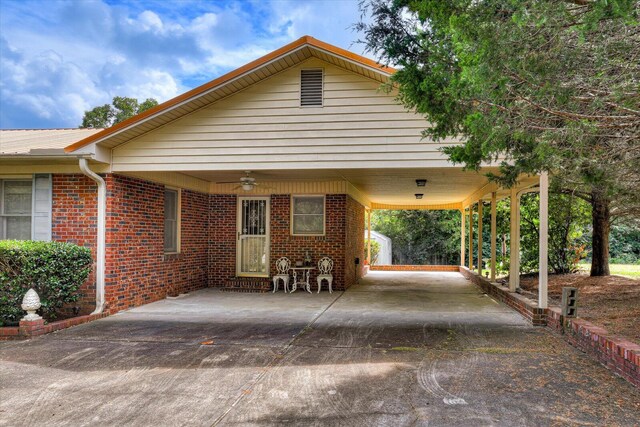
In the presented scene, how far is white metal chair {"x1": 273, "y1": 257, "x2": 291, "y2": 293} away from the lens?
35.6 ft

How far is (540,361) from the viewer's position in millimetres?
5016

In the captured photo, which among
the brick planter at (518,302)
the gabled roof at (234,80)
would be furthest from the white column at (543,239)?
the gabled roof at (234,80)

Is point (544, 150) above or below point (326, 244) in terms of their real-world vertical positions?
above

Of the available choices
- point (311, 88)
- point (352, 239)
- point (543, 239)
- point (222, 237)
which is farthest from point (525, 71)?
point (352, 239)

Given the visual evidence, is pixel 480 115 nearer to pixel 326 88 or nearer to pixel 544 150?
pixel 544 150

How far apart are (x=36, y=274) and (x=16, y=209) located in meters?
2.35

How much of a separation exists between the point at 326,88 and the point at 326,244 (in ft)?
14.9

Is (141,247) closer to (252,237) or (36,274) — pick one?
(36,274)

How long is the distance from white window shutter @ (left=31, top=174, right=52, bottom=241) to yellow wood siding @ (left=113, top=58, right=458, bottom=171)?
1347 mm

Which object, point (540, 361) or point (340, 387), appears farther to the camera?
point (540, 361)

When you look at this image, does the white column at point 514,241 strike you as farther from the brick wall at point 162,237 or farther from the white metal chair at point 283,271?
the white metal chair at point 283,271

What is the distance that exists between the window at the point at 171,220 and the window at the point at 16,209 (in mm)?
2454

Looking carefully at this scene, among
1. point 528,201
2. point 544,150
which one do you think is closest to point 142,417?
point 544,150

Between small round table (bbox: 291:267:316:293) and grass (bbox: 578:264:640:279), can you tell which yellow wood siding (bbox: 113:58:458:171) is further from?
grass (bbox: 578:264:640:279)
